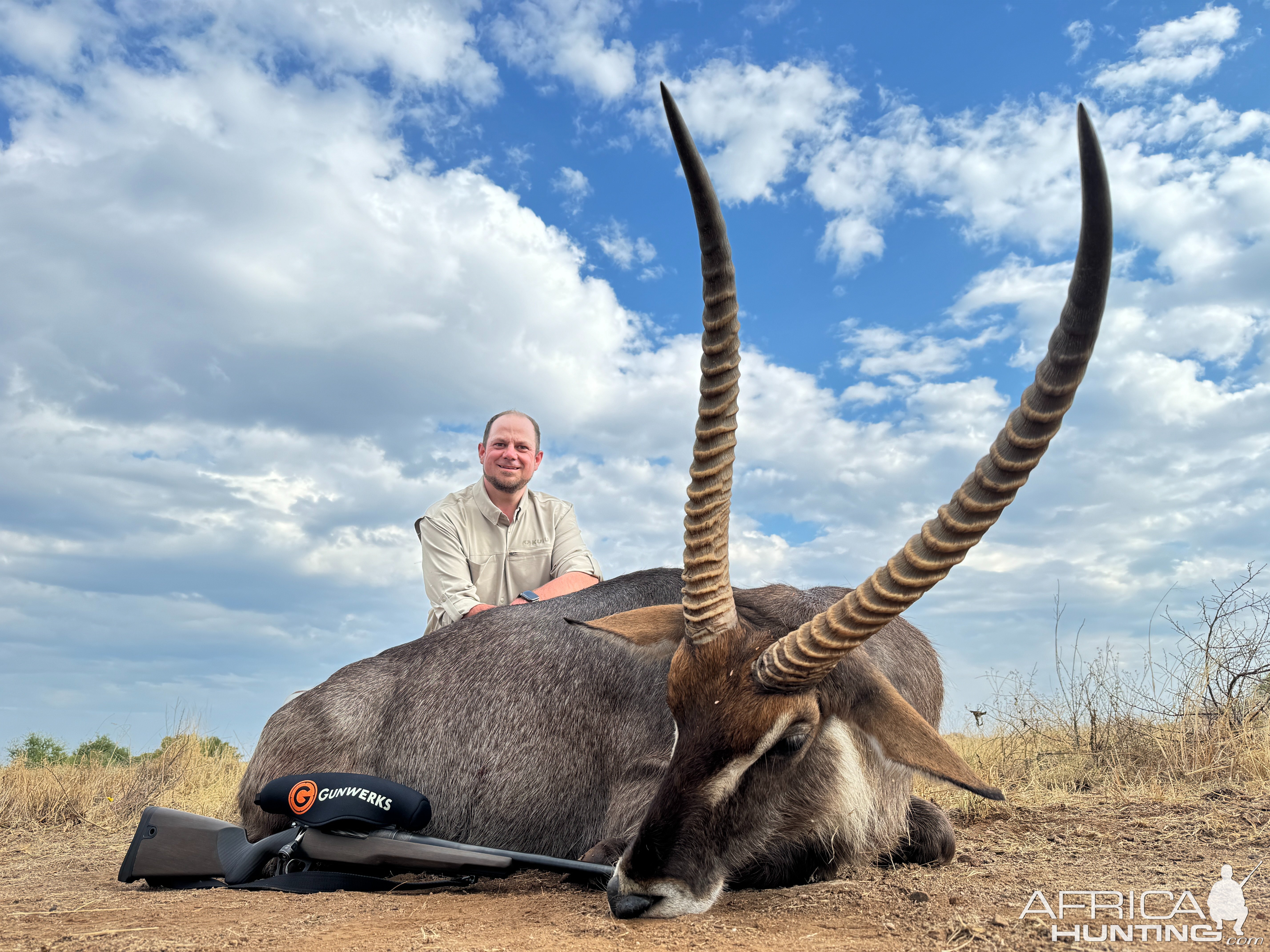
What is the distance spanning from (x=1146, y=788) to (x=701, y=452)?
6.02m

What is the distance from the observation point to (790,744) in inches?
153

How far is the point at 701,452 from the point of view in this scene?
156 inches


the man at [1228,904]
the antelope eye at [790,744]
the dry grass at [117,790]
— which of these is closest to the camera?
the man at [1228,904]

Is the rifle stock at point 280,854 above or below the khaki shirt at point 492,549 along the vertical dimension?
below

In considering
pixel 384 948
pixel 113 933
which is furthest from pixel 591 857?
pixel 113 933

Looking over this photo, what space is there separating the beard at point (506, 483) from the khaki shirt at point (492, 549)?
0.39ft

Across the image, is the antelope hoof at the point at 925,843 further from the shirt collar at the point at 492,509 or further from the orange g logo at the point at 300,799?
the shirt collar at the point at 492,509

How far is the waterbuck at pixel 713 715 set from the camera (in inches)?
140

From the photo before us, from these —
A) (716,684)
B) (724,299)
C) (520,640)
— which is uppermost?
(724,299)

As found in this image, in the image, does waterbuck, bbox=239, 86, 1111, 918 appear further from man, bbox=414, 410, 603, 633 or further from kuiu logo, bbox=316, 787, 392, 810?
man, bbox=414, 410, 603, 633

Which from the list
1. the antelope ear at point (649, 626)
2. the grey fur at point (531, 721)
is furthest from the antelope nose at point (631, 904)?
the antelope ear at point (649, 626)

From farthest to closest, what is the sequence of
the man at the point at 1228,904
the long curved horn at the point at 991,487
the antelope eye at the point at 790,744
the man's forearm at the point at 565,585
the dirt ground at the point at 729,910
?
1. the man's forearm at the point at 565,585
2. the antelope eye at the point at 790,744
3. the man at the point at 1228,904
4. the dirt ground at the point at 729,910
5. the long curved horn at the point at 991,487

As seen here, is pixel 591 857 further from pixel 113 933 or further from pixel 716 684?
pixel 113 933

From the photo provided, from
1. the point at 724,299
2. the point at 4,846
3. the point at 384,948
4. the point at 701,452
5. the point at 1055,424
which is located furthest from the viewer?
the point at 4,846
